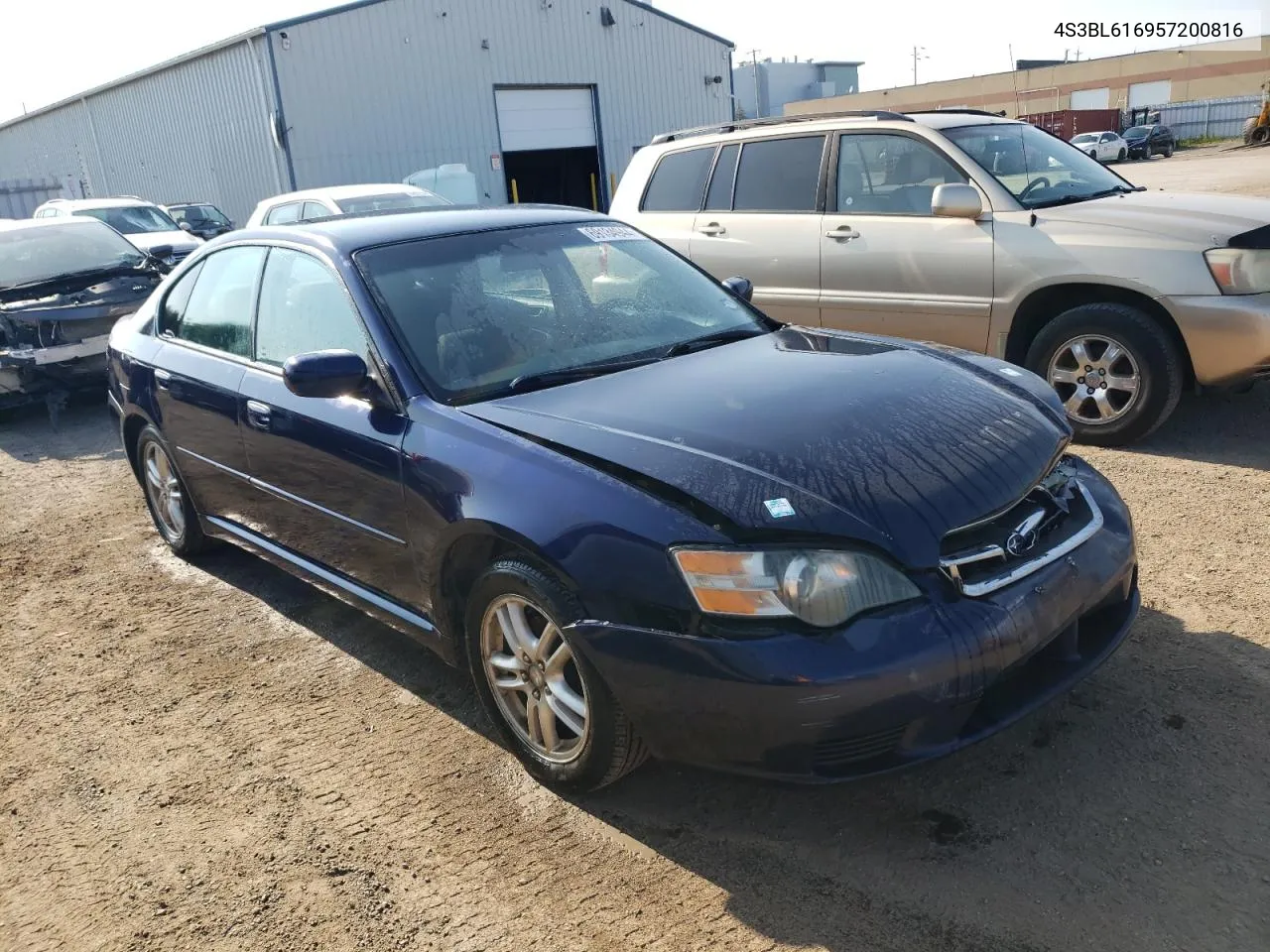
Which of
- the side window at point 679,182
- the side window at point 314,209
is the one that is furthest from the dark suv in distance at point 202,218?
the side window at point 679,182

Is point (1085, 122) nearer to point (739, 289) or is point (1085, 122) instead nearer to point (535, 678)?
point (739, 289)

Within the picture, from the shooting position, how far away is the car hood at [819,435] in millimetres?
2453

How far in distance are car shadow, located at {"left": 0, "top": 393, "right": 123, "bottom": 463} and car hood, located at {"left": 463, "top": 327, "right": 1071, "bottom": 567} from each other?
5657 mm

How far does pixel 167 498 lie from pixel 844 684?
394 cm

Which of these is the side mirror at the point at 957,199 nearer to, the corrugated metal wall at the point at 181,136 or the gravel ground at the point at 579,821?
the gravel ground at the point at 579,821

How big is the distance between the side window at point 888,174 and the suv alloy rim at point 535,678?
4127 mm

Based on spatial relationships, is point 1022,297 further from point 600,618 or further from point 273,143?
point 273,143

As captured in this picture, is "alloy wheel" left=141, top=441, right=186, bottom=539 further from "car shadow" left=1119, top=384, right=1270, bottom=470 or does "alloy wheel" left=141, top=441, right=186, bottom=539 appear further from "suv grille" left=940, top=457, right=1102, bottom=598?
"car shadow" left=1119, top=384, right=1270, bottom=470

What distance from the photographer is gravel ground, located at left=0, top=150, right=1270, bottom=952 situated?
237 cm

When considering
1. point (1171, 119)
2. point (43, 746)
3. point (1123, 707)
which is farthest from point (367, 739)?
point (1171, 119)

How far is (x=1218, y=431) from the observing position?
18.2 feet

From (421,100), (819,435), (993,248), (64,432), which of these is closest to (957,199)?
(993,248)

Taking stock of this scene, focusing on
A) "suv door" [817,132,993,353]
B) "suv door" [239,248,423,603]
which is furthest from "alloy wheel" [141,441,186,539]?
"suv door" [817,132,993,353]

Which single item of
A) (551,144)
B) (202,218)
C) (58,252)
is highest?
(551,144)
